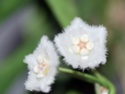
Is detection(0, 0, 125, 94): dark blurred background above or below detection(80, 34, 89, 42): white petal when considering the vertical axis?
above

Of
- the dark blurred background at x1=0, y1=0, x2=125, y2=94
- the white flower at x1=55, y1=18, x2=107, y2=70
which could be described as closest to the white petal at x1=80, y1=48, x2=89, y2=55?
the white flower at x1=55, y1=18, x2=107, y2=70

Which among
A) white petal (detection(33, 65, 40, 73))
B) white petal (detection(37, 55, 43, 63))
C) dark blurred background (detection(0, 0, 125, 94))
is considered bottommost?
white petal (detection(33, 65, 40, 73))

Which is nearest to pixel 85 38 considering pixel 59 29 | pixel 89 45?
pixel 89 45

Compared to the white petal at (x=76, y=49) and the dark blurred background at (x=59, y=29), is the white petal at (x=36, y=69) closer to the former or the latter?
the white petal at (x=76, y=49)

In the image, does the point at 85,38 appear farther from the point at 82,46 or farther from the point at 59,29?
the point at 59,29

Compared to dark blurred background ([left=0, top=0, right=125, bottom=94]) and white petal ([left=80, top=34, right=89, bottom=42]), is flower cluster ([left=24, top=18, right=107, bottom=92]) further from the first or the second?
dark blurred background ([left=0, top=0, right=125, bottom=94])

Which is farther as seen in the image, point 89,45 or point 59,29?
point 59,29

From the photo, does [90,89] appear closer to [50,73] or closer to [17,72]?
[17,72]
